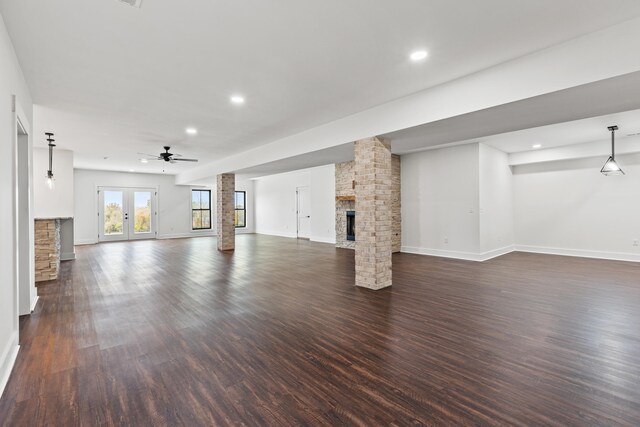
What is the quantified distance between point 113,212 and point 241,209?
5.39 metres

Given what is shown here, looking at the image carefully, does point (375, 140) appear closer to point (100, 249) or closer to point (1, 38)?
point (1, 38)

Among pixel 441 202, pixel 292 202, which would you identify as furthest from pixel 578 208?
pixel 292 202

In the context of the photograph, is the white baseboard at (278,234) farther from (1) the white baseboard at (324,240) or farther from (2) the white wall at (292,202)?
(1) the white baseboard at (324,240)

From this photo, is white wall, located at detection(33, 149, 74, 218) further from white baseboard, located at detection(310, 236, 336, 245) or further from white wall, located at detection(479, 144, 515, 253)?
white wall, located at detection(479, 144, 515, 253)

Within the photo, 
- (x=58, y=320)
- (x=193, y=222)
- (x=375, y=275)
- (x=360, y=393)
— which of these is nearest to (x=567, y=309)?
(x=375, y=275)

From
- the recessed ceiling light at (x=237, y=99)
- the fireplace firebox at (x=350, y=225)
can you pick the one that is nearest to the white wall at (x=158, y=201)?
the fireplace firebox at (x=350, y=225)

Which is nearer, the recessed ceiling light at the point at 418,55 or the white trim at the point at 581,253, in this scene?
the recessed ceiling light at the point at 418,55

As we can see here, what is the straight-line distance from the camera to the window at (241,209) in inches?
595

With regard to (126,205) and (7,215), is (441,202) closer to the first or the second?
(7,215)

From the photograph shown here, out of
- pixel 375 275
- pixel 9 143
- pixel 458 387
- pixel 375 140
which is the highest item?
pixel 375 140

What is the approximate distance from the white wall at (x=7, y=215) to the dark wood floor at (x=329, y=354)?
0.22 meters

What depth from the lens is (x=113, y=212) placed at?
12.0 meters

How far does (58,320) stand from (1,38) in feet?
9.68

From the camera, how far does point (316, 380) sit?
226 cm
